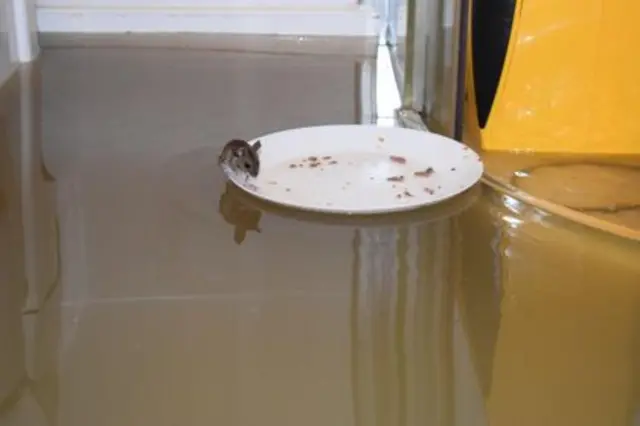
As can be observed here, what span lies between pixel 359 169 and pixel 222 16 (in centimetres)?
65

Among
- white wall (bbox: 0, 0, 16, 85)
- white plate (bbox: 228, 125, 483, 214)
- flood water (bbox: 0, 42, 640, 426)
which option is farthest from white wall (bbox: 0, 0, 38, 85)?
white plate (bbox: 228, 125, 483, 214)

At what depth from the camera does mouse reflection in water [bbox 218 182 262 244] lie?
791 mm

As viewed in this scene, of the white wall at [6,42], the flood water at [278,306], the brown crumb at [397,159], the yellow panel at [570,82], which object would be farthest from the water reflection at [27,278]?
the yellow panel at [570,82]

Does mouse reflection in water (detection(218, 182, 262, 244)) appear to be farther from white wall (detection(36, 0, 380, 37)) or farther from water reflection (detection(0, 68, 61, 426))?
white wall (detection(36, 0, 380, 37))

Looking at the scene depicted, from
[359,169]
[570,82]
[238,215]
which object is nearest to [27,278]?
[238,215]

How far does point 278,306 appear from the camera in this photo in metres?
0.66

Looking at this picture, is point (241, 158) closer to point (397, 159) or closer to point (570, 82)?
point (397, 159)

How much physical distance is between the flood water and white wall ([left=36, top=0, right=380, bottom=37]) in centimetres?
50

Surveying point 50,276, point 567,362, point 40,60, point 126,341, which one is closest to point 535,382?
point 567,362

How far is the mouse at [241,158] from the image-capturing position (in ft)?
2.86

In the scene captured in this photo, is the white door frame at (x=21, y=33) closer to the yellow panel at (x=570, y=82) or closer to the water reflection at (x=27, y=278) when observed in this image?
the water reflection at (x=27, y=278)

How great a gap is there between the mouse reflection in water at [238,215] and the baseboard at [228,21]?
2.16ft

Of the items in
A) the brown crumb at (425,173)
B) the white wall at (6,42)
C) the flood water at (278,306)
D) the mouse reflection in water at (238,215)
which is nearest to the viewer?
the flood water at (278,306)

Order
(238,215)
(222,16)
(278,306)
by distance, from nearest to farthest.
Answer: (278,306), (238,215), (222,16)
